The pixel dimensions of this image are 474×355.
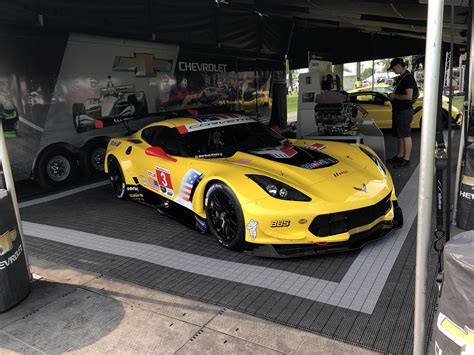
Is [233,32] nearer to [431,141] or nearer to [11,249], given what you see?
[11,249]

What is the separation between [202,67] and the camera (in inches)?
385

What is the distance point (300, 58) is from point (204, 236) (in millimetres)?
10787

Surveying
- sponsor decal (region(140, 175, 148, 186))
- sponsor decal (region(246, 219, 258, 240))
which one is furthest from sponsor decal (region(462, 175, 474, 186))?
sponsor decal (region(140, 175, 148, 186))

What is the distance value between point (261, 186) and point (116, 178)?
3.08m

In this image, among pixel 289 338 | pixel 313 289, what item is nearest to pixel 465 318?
pixel 289 338

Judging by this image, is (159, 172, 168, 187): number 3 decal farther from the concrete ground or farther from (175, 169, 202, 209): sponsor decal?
the concrete ground

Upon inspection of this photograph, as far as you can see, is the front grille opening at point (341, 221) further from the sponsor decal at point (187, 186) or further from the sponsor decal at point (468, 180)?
the sponsor decal at point (187, 186)

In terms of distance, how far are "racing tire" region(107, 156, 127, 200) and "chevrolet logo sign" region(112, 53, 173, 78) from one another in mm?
2565

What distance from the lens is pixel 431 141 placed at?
1.62 meters

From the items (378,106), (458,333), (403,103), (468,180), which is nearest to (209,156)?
(468,180)

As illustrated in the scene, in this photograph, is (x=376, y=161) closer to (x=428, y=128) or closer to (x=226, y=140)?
(x=226, y=140)

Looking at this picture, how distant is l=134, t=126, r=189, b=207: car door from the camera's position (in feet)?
14.6

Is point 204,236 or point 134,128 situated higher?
point 134,128

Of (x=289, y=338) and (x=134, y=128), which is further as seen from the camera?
(x=134, y=128)
